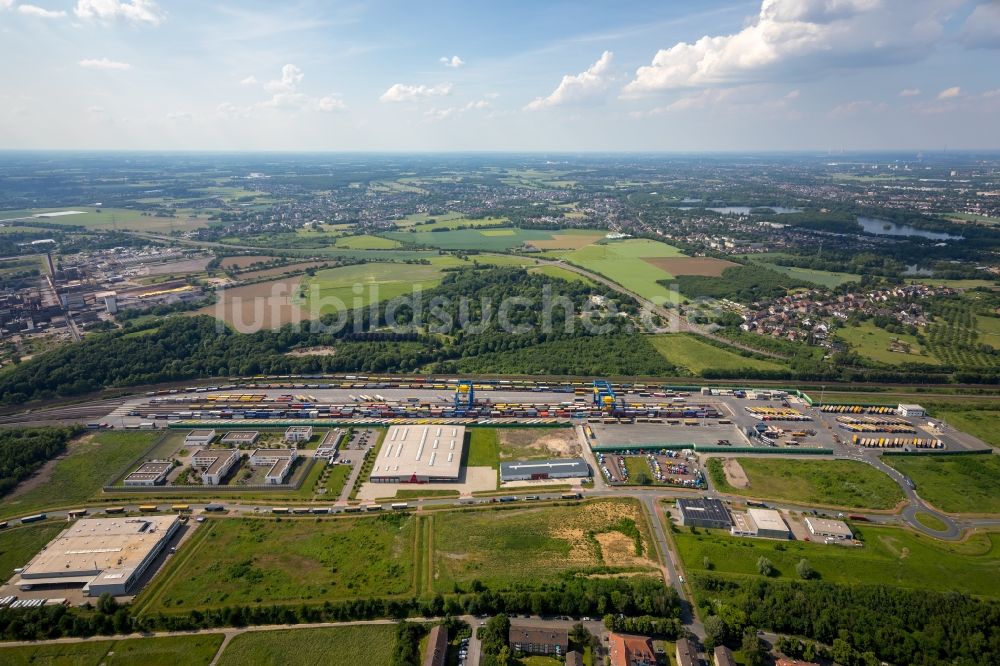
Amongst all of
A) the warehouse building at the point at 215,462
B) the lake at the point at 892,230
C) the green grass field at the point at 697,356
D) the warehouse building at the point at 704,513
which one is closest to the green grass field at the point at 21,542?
the warehouse building at the point at 215,462

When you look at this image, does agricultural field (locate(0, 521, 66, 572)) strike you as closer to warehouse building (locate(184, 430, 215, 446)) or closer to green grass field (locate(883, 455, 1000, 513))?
warehouse building (locate(184, 430, 215, 446))

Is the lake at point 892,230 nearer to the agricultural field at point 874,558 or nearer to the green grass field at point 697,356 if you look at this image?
the green grass field at point 697,356

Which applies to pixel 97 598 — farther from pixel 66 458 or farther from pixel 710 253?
pixel 710 253

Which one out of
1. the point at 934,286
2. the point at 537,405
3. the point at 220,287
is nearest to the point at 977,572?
the point at 537,405

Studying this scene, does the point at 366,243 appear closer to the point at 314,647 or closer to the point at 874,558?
the point at 314,647

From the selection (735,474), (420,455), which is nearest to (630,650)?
(735,474)
